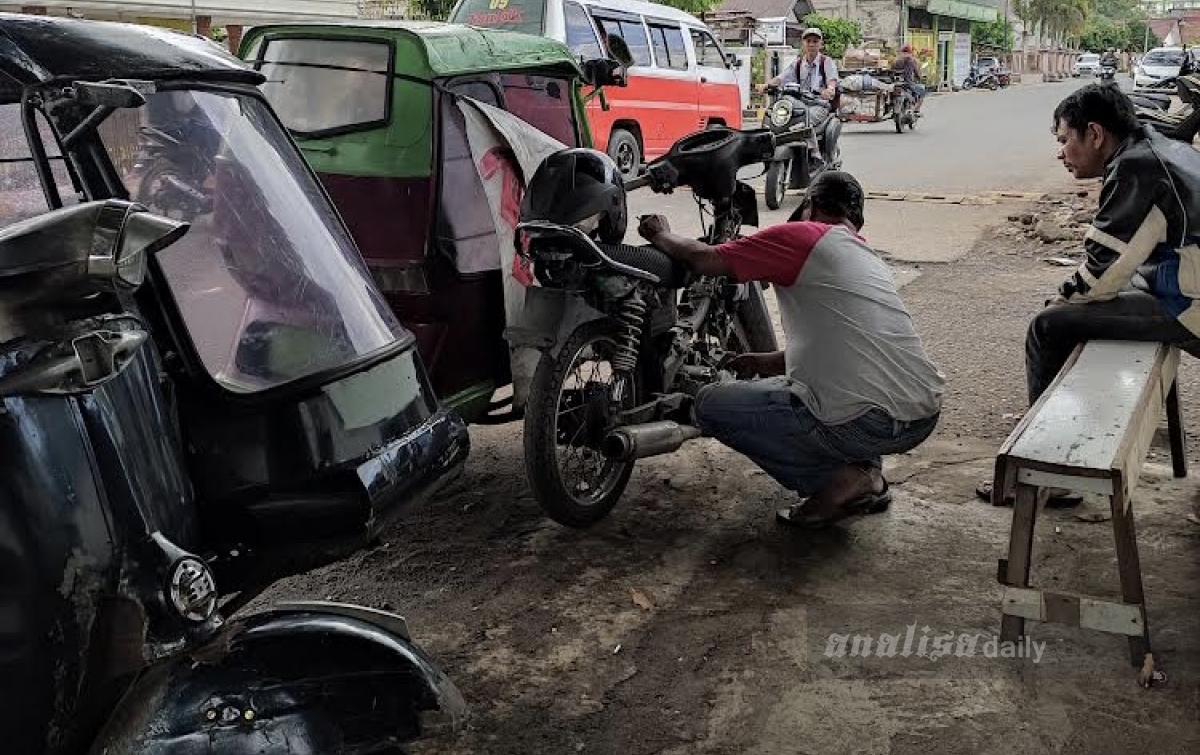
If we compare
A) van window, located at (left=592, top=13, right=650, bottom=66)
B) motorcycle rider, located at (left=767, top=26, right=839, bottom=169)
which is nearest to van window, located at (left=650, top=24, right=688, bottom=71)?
van window, located at (left=592, top=13, right=650, bottom=66)

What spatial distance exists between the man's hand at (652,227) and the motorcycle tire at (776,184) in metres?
7.57

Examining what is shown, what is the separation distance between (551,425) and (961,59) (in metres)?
47.4

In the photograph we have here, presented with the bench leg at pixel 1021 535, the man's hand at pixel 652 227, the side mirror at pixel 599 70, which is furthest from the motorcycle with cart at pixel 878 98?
the bench leg at pixel 1021 535

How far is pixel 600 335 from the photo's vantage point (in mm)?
3852

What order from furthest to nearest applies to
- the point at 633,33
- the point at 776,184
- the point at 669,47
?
the point at 669,47, the point at 633,33, the point at 776,184

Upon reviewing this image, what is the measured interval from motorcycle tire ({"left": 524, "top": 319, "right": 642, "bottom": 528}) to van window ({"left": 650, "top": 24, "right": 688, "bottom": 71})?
33.8ft

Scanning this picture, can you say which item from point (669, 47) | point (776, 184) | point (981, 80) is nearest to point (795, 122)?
point (776, 184)

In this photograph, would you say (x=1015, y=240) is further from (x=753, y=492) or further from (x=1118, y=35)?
(x=1118, y=35)

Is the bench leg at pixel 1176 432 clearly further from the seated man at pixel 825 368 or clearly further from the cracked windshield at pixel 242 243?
the cracked windshield at pixel 242 243

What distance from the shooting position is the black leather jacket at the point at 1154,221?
145 inches

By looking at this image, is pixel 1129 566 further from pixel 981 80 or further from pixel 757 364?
pixel 981 80

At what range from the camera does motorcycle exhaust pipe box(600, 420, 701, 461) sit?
381 cm

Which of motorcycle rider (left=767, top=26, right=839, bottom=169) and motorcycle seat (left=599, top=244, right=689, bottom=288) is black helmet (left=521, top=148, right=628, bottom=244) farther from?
motorcycle rider (left=767, top=26, right=839, bottom=169)

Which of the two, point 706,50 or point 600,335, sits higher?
point 706,50
